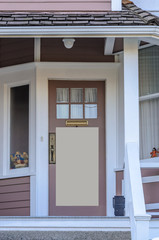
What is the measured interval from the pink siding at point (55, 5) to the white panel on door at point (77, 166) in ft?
5.89

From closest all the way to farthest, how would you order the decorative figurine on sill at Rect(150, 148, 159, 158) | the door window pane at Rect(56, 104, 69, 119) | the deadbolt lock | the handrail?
1. the handrail
2. the decorative figurine on sill at Rect(150, 148, 159, 158)
3. the deadbolt lock
4. the door window pane at Rect(56, 104, 69, 119)

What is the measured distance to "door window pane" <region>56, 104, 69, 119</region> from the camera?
8586 millimetres

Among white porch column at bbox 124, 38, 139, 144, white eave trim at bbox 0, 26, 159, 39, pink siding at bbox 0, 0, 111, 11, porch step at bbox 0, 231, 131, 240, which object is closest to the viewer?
porch step at bbox 0, 231, 131, 240

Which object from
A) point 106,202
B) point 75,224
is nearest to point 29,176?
point 106,202

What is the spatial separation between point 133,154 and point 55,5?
8.28 feet

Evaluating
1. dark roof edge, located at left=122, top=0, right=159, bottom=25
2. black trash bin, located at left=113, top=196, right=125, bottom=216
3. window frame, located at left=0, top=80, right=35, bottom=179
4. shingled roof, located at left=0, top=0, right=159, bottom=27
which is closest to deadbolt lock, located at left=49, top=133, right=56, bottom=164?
window frame, located at left=0, top=80, right=35, bottom=179

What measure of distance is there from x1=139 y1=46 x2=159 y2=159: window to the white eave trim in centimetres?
96

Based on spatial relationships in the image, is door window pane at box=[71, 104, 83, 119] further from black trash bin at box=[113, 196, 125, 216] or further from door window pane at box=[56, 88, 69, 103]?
black trash bin at box=[113, 196, 125, 216]

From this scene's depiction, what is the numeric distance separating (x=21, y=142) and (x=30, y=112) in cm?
49

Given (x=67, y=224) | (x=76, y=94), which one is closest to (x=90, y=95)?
(x=76, y=94)

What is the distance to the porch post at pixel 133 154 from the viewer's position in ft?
18.7

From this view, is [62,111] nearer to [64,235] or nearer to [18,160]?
[18,160]

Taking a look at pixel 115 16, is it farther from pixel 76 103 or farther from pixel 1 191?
pixel 1 191

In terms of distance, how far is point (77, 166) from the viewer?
8.47 meters
